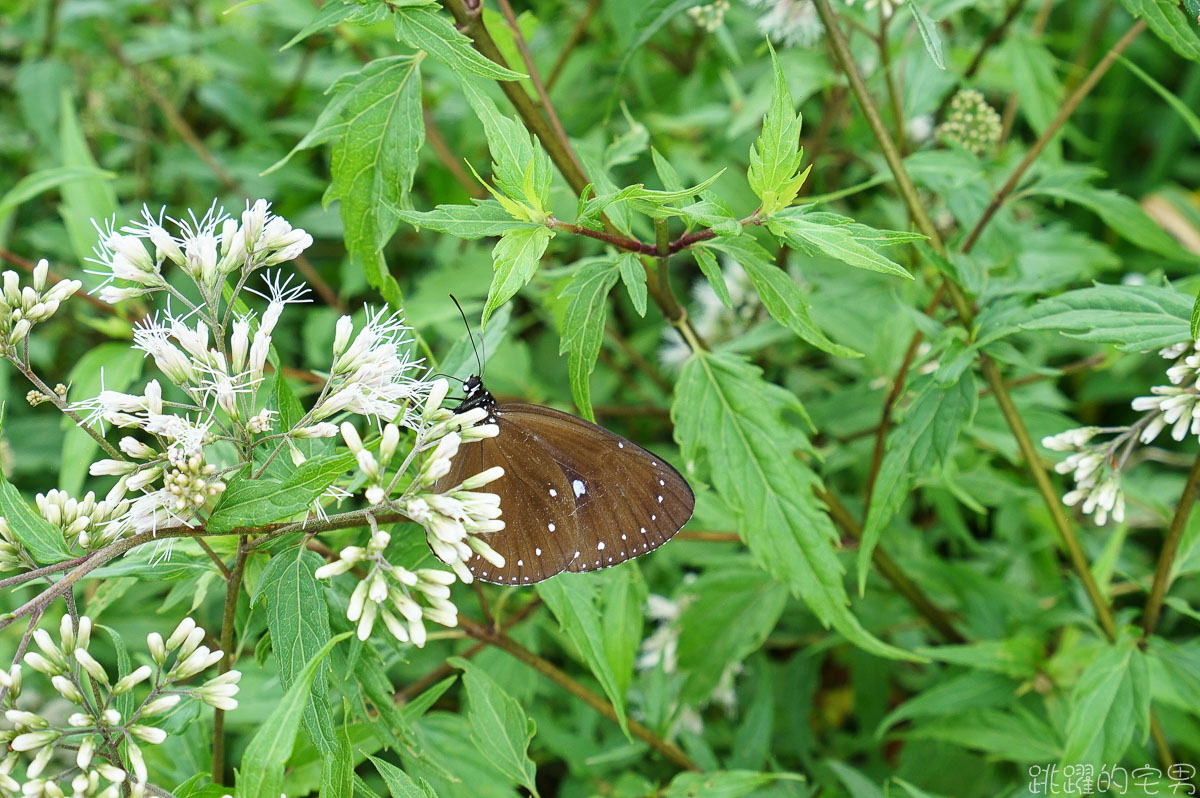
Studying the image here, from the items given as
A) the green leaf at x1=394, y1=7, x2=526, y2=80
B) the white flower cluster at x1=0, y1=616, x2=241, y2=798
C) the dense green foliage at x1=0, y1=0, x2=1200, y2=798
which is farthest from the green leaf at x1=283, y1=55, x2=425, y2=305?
the white flower cluster at x1=0, y1=616, x2=241, y2=798

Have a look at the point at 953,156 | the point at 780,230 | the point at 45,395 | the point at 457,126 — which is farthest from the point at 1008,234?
the point at 45,395

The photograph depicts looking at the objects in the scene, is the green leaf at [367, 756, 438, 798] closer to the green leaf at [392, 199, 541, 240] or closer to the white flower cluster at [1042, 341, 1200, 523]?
the green leaf at [392, 199, 541, 240]

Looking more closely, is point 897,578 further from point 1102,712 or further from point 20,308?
point 20,308

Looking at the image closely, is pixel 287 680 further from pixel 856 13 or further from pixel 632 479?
pixel 856 13

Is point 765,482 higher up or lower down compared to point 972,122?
lower down

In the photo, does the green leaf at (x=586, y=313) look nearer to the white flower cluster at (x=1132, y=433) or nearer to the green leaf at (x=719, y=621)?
the white flower cluster at (x=1132, y=433)

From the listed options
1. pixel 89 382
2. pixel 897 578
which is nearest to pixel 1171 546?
pixel 897 578

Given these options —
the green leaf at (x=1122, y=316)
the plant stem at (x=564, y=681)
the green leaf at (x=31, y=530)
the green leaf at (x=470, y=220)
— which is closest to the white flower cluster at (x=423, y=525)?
the green leaf at (x=470, y=220)

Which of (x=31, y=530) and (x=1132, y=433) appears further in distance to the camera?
(x=1132, y=433)
